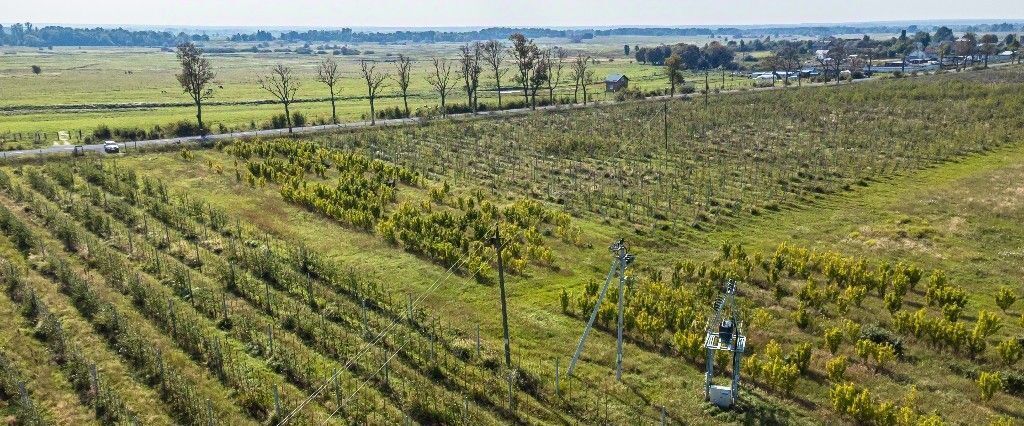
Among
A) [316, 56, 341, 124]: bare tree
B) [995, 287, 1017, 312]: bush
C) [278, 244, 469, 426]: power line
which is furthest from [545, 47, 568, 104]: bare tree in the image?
[995, 287, 1017, 312]: bush

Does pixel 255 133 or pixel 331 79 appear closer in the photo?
pixel 255 133

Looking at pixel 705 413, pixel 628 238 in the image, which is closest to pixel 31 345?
pixel 705 413

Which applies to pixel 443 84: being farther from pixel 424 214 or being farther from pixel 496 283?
pixel 496 283

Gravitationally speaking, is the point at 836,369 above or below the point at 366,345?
below

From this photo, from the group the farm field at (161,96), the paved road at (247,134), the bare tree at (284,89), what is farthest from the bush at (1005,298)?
the farm field at (161,96)

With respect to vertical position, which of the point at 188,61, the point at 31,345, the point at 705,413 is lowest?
the point at 705,413

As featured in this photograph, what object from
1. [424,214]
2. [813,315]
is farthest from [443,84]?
[813,315]

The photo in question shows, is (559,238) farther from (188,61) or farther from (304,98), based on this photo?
(304,98)
